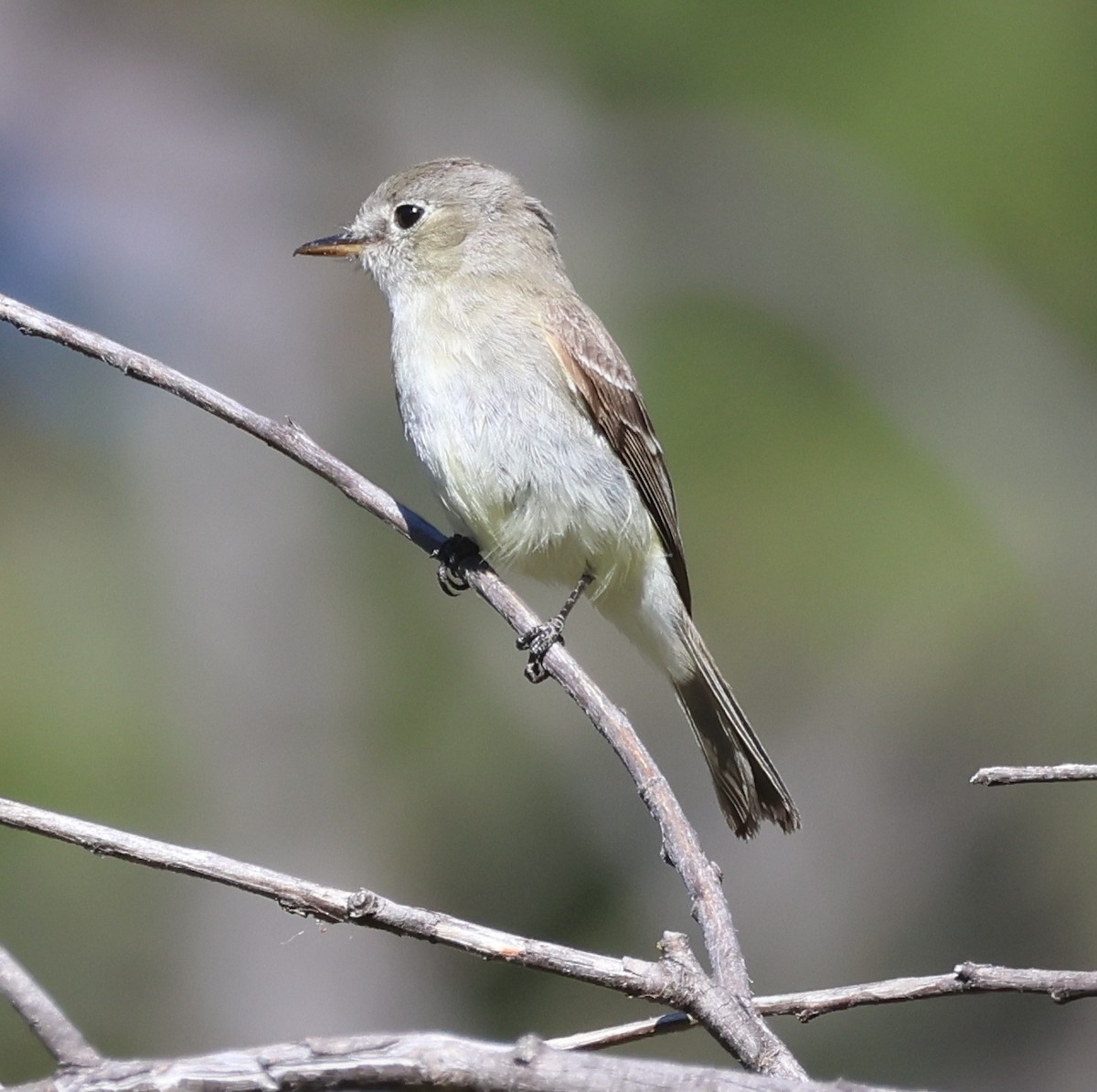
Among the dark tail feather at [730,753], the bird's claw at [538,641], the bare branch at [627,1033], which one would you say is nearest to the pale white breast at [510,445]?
the bird's claw at [538,641]

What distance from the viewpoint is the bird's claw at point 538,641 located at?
3.44m

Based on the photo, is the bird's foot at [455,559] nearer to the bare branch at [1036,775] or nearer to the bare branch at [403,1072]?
the bare branch at [1036,775]

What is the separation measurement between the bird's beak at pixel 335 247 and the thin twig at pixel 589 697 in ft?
3.58

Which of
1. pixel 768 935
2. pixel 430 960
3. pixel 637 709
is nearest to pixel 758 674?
pixel 637 709

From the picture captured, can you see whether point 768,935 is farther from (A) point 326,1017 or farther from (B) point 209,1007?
(B) point 209,1007

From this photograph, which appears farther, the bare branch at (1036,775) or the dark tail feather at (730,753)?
the dark tail feather at (730,753)

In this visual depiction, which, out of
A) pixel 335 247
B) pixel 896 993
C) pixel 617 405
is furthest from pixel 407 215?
pixel 896 993

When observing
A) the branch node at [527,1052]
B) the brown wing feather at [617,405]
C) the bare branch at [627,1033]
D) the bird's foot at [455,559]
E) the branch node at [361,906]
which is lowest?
the branch node at [527,1052]

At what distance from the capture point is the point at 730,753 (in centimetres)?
398

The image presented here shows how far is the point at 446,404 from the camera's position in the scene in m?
3.80

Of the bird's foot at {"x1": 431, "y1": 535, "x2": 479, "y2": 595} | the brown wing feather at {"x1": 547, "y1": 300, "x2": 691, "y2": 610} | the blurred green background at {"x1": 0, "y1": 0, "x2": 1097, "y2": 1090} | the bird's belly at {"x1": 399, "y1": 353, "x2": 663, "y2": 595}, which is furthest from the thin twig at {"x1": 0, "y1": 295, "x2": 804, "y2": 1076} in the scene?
the blurred green background at {"x1": 0, "y1": 0, "x2": 1097, "y2": 1090}

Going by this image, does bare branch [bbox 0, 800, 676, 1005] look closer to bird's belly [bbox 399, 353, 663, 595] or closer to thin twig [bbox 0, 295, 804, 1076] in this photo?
thin twig [bbox 0, 295, 804, 1076]

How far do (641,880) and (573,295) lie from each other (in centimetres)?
415

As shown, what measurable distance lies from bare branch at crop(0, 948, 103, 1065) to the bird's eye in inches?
128
